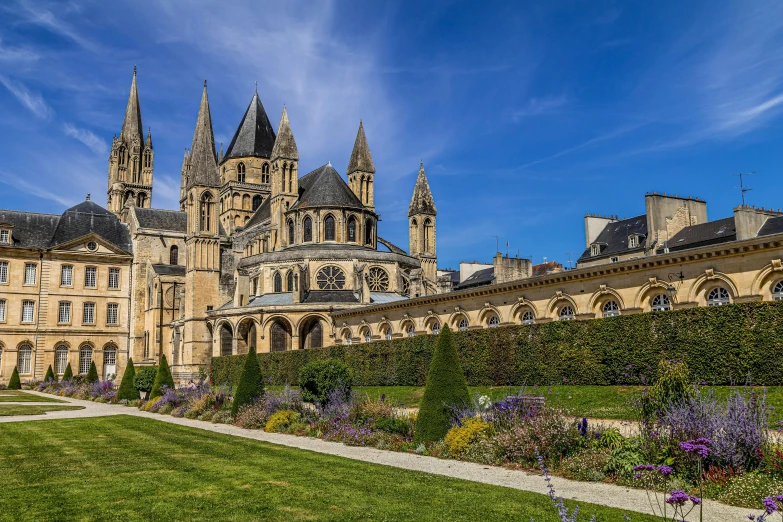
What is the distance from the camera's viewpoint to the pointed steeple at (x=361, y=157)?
55688 mm

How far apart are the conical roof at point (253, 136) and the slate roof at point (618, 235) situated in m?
33.1

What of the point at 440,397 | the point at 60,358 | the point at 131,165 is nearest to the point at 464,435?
the point at 440,397

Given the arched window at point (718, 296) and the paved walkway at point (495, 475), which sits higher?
the arched window at point (718, 296)

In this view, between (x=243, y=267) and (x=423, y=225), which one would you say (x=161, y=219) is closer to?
(x=243, y=267)

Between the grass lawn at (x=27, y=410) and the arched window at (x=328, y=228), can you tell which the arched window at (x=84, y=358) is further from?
the grass lawn at (x=27, y=410)

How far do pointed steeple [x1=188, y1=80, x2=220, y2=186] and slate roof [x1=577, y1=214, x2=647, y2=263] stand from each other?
29155 mm

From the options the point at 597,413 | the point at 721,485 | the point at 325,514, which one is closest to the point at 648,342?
the point at 597,413

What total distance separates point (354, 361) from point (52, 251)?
109 ft

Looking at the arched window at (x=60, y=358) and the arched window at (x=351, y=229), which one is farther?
the arched window at (x=60, y=358)

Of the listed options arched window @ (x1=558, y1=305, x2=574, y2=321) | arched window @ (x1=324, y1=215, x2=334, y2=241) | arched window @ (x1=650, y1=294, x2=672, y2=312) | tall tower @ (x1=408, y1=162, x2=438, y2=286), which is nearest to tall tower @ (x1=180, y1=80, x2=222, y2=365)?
arched window @ (x1=324, y1=215, x2=334, y2=241)

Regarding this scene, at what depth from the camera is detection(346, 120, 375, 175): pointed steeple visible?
5569 centimetres

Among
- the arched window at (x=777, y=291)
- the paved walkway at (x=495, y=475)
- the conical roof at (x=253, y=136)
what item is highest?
the conical roof at (x=253, y=136)

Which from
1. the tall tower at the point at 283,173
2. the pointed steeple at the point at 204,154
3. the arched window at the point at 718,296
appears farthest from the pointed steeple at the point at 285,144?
the arched window at the point at 718,296

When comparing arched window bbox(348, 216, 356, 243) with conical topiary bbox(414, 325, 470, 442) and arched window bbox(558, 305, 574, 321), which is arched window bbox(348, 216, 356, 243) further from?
conical topiary bbox(414, 325, 470, 442)
